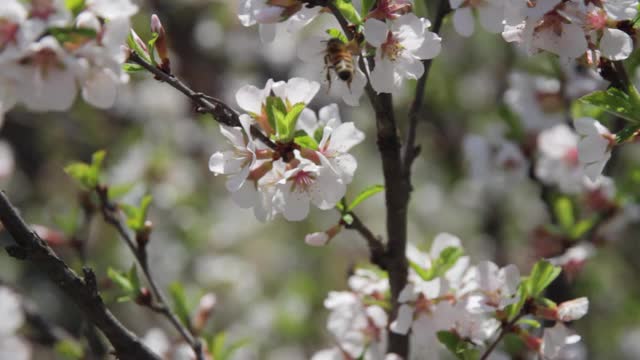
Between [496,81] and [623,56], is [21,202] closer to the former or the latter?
[496,81]

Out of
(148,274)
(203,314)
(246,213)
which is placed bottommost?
(246,213)

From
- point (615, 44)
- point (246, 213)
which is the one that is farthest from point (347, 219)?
point (246, 213)

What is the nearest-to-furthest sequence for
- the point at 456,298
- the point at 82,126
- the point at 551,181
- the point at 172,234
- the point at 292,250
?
the point at 456,298
the point at 551,181
the point at 172,234
the point at 82,126
the point at 292,250

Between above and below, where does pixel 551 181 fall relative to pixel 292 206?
below

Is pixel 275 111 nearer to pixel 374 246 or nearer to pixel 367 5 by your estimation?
pixel 367 5

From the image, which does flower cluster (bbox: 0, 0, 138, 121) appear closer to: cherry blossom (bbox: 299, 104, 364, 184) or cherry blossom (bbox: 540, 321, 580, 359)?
cherry blossom (bbox: 299, 104, 364, 184)

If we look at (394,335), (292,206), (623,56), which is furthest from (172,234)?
(623,56)

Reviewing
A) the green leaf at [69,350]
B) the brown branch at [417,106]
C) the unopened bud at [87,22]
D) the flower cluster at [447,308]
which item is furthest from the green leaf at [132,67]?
the green leaf at [69,350]
